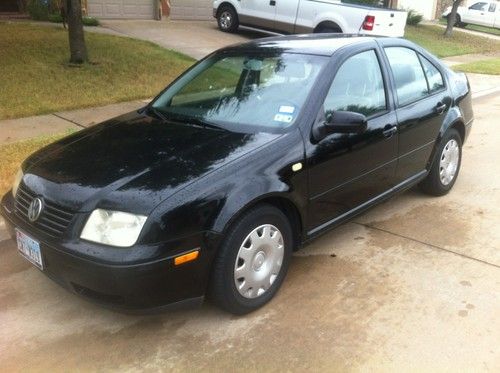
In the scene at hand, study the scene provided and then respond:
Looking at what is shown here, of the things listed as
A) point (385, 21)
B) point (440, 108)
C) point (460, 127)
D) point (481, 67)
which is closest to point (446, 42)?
point (481, 67)

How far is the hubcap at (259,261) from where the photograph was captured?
3150 mm

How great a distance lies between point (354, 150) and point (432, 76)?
1600mm

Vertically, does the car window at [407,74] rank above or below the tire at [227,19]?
above

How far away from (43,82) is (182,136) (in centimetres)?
547

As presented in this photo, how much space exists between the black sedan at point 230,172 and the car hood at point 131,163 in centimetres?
1

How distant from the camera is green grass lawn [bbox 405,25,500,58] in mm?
16562

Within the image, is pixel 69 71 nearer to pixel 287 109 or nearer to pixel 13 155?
pixel 13 155

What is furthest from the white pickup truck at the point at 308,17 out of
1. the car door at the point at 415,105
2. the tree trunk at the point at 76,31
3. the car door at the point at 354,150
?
the car door at the point at 354,150

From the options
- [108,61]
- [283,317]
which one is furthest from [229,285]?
[108,61]

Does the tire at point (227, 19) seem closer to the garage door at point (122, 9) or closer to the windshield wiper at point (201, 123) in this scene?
the garage door at point (122, 9)

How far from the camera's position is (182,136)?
3529 millimetres

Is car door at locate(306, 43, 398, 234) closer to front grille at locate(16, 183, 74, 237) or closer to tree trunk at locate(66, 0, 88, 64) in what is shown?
front grille at locate(16, 183, 74, 237)

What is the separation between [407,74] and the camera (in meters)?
4.54

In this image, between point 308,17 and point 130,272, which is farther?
point 308,17
